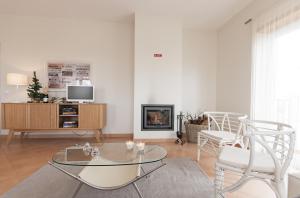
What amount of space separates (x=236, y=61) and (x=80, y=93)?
3.21 meters

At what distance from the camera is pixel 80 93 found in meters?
4.13

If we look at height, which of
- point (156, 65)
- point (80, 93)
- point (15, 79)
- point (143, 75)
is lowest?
point (80, 93)

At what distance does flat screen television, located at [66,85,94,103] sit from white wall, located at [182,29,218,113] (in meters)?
→ 2.17

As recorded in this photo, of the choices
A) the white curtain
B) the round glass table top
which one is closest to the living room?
the white curtain

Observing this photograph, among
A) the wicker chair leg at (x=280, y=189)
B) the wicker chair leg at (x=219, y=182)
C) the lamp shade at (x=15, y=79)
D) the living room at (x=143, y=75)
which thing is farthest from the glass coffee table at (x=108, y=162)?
the lamp shade at (x=15, y=79)

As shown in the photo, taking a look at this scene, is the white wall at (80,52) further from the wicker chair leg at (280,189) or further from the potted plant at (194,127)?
the wicker chair leg at (280,189)

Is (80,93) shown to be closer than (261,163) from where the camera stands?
No

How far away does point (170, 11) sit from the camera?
3949 mm

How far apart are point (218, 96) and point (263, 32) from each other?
2028 mm

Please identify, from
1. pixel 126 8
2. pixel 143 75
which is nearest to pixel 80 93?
pixel 143 75

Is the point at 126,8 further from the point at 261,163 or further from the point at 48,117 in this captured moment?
the point at 261,163

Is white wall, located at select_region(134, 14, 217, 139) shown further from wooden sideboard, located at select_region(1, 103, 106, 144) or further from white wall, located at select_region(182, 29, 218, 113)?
wooden sideboard, located at select_region(1, 103, 106, 144)

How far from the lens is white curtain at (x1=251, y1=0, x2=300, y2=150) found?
2.50 metres

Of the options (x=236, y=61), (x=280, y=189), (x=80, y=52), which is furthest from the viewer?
(x=80, y=52)
